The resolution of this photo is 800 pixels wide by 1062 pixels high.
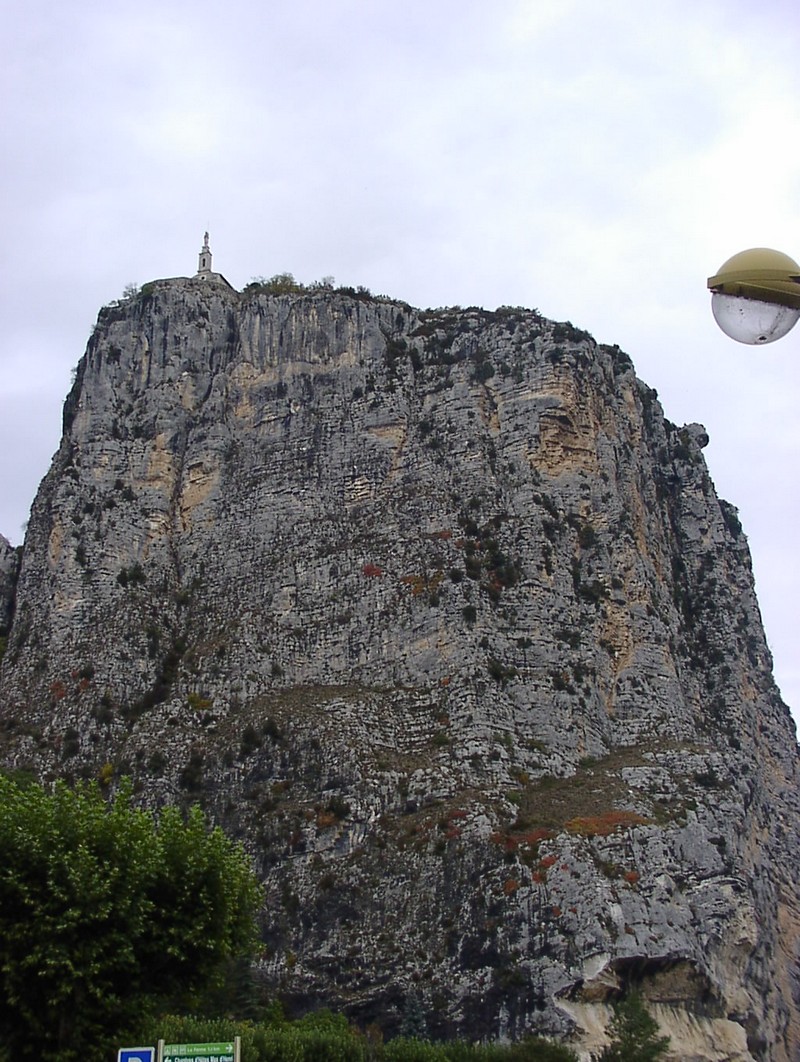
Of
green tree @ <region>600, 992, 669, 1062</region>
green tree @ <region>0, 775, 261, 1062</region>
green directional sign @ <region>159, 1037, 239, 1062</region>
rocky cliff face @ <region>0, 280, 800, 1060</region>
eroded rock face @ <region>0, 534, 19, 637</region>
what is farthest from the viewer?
→ eroded rock face @ <region>0, 534, 19, 637</region>

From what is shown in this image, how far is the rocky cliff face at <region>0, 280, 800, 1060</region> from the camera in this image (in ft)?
160

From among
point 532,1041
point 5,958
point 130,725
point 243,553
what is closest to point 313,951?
point 532,1041

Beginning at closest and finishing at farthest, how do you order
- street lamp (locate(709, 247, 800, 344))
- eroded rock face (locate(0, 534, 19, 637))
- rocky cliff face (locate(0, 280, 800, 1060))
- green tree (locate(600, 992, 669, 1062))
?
1. street lamp (locate(709, 247, 800, 344))
2. green tree (locate(600, 992, 669, 1062))
3. rocky cliff face (locate(0, 280, 800, 1060))
4. eroded rock face (locate(0, 534, 19, 637))

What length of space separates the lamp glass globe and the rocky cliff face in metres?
39.7

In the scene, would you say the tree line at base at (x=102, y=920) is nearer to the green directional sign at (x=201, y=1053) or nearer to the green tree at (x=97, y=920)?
the green tree at (x=97, y=920)

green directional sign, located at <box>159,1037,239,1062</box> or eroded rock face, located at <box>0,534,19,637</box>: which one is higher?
eroded rock face, located at <box>0,534,19,637</box>

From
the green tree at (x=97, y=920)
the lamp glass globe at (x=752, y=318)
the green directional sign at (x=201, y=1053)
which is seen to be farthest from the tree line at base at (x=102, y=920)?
the lamp glass globe at (x=752, y=318)

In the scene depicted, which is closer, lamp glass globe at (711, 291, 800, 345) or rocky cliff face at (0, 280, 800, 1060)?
lamp glass globe at (711, 291, 800, 345)

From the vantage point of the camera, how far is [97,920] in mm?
25906

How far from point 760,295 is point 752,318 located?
169 mm

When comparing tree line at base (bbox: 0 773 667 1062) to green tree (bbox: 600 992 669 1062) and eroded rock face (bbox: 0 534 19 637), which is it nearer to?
green tree (bbox: 600 992 669 1062)

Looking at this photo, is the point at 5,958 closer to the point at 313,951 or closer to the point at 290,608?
the point at 313,951

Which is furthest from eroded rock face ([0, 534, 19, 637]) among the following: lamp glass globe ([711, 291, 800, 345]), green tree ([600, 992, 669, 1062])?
lamp glass globe ([711, 291, 800, 345])

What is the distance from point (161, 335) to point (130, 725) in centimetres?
2329
